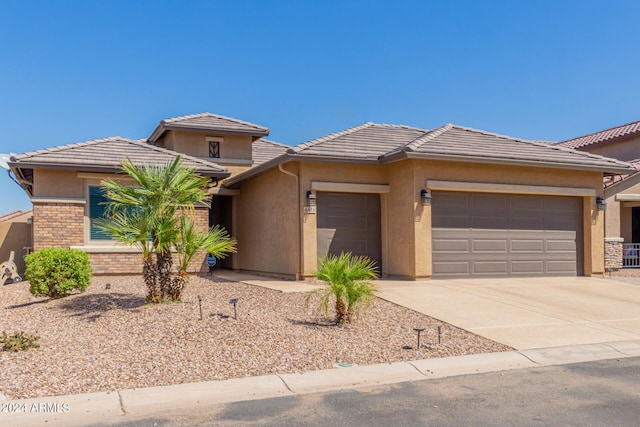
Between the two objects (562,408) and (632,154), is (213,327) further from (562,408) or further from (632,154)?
(632,154)

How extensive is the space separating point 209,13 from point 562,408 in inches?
578

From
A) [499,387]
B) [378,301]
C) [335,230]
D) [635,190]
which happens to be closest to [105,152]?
[335,230]

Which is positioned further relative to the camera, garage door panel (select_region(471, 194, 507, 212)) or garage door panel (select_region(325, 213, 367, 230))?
garage door panel (select_region(471, 194, 507, 212))

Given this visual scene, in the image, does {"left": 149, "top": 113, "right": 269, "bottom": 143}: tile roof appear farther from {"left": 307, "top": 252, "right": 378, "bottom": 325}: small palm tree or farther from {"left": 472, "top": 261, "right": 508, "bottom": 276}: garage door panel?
{"left": 307, "top": 252, "right": 378, "bottom": 325}: small palm tree

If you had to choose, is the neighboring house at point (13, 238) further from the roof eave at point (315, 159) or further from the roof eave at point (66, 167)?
the roof eave at point (315, 159)

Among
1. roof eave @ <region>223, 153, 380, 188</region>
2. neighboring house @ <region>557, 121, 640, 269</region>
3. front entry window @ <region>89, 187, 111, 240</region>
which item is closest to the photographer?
roof eave @ <region>223, 153, 380, 188</region>

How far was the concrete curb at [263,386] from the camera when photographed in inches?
205

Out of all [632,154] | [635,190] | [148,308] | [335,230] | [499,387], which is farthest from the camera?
[632,154]

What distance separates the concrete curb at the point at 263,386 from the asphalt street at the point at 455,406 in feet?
0.62

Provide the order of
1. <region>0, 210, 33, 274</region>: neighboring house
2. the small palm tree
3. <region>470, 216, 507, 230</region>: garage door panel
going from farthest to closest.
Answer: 1. <region>0, 210, 33, 274</region>: neighboring house
2. <region>470, 216, 507, 230</region>: garage door panel
3. the small palm tree

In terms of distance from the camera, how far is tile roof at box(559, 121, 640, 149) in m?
26.0

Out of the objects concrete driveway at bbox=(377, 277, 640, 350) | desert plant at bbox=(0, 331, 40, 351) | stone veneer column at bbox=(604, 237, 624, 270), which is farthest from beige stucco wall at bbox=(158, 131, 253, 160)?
stone veneer column at bbox=(604, 237, 624, 270)

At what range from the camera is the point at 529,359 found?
738 cm

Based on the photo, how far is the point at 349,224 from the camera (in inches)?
590
